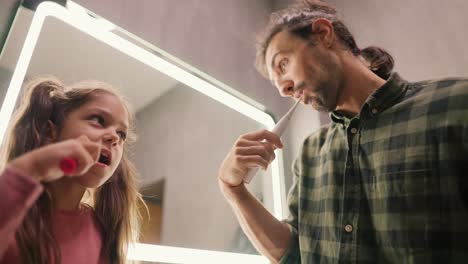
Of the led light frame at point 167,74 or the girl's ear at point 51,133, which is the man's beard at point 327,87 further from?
the girl's ear at point 51,133

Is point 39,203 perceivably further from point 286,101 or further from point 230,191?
point 286,101

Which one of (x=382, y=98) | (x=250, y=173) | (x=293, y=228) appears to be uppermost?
(x=382, y=98)

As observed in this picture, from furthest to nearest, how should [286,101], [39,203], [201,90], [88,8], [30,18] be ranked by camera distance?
[286,101] → [201,90] → [88,8] → [30,18] → [39,203]

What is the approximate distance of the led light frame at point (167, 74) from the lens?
0.47 metres

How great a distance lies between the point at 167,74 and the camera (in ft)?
2.25

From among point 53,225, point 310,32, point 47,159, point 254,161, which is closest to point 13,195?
point 47,159

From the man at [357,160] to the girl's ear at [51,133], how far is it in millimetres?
→ 276

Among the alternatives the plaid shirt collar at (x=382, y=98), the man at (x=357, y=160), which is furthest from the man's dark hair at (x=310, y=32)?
the plaid shirt collar at (x=382, y=98)

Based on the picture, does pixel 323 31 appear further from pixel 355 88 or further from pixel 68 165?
pixel 68 165

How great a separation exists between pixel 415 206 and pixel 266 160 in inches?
9.1

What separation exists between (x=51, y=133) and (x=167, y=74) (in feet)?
1.05

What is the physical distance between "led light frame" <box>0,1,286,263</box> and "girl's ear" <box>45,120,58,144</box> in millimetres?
69

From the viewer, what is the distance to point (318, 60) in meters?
0.60

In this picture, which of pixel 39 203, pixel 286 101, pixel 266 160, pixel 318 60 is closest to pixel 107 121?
pixel 39 203
